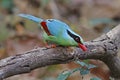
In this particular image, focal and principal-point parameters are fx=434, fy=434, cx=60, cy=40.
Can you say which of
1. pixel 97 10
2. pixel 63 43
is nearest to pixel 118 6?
pixel 97 10

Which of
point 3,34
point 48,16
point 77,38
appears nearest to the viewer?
point 77,38

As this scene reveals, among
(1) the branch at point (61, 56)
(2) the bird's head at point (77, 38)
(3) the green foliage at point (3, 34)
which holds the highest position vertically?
(3) the green foliage at point (3, 34)

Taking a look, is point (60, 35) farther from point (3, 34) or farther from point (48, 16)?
point (48, 16)

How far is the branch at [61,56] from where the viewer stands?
5.69 ft

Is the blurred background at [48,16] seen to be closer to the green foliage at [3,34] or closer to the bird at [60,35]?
the green foliage at [3,34]

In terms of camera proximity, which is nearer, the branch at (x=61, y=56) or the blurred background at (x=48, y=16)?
the branch at (x=61, y=56)

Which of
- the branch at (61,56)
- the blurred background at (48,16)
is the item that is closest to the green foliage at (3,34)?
the blurred background at (48,16)

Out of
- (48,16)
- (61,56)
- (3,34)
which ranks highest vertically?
(48,16)

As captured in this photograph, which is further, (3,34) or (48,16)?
(48,16)

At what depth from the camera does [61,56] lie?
6.12 ft

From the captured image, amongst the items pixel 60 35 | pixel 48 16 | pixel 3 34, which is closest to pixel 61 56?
pixel 60 35

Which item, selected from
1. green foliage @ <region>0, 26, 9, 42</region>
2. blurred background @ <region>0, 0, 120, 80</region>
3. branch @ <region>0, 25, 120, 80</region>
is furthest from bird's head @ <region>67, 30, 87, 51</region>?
green foliage @ <region>0, 26, 9, 42</region>

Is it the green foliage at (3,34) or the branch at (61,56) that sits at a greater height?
the green foliage at (3,34)

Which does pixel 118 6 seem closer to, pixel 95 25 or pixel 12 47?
pixel 95 25
